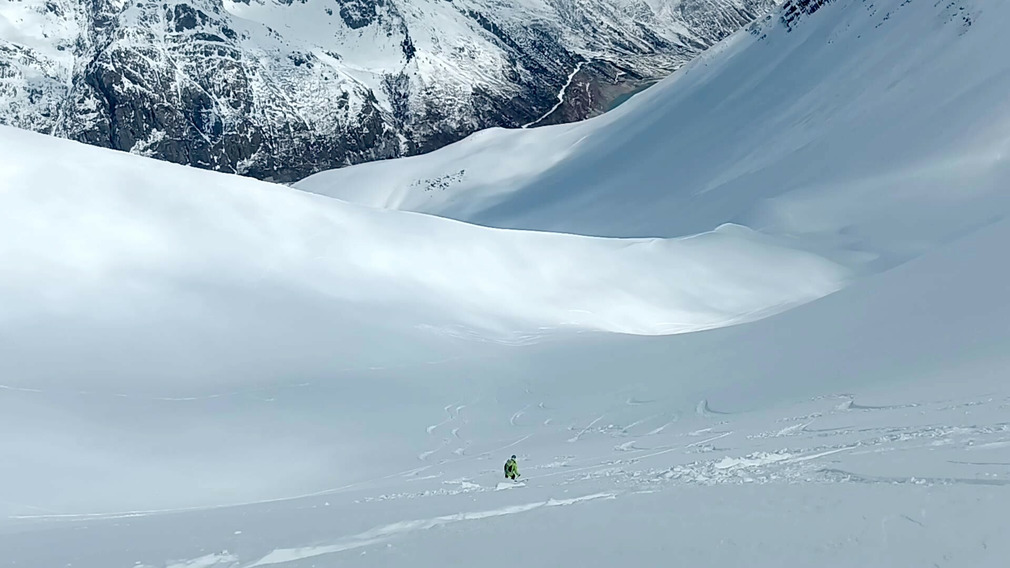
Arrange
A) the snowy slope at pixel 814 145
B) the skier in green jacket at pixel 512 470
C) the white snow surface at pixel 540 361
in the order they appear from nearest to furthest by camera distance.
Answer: the white snow surface at pixel 540 361 → the skier in green jacket at pixel 512 470 → the snowy slope at pixel 814 145

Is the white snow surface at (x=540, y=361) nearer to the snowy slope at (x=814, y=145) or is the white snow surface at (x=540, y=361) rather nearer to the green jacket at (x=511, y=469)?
the snowy slope at (x=814, y=145)

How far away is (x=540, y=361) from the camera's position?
20406mm

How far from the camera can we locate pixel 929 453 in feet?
27.6

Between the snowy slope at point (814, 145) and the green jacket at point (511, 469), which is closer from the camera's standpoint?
the green jacket at point (511, 469)

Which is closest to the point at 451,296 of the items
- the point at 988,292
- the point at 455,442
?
Answer: the point at 455,442

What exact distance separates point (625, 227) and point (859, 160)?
34.5 ft

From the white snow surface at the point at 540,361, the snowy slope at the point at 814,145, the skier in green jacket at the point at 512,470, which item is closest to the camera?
the white snow surface at the point at 540,361

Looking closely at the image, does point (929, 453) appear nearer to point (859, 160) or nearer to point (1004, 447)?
point (1004, 447)

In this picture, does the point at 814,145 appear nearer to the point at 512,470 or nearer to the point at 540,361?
the point at 540,361

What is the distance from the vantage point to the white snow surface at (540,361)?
26.8ft

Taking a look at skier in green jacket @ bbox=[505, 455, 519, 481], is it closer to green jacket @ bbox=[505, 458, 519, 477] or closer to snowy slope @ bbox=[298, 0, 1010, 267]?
green jacket @ bbox=[505, 458, 519, 477]

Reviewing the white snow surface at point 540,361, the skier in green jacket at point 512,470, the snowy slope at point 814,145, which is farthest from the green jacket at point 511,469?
the snowy slope at point 814,145

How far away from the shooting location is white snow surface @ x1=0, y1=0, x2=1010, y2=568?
816cm

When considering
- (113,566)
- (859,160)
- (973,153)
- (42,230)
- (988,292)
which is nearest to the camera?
(113,566)
